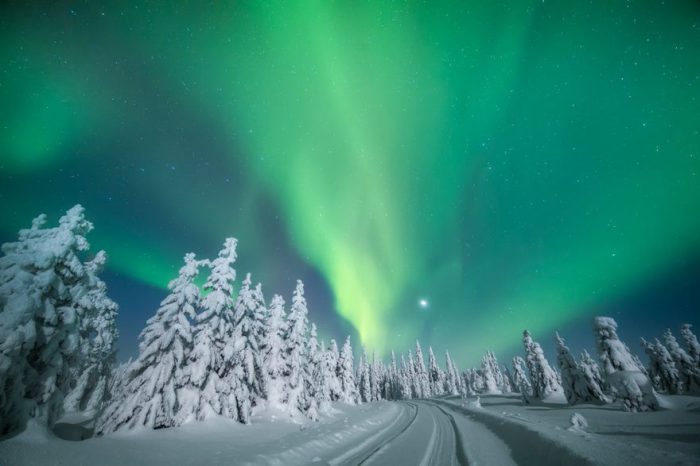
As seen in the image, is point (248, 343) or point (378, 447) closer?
point (378, 447)

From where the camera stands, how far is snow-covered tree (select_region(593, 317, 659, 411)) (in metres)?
24.8

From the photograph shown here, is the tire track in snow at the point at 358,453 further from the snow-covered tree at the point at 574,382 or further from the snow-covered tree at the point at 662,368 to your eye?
the snow-covered tree at the point at 662,368

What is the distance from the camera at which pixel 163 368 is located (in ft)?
59.4

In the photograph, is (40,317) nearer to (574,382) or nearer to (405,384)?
(574,382)

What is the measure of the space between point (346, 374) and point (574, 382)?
42462mm

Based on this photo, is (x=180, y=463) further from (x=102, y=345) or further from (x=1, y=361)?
(x=102, y=345)

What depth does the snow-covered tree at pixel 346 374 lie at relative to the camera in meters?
60.7

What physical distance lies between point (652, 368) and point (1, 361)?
286ft

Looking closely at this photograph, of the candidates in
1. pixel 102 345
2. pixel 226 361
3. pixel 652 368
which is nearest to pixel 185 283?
pixel 226 361

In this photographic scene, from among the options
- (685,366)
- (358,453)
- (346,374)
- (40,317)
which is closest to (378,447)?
(358,453)

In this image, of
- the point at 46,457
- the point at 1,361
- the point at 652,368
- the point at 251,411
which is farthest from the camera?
the point at 652,368

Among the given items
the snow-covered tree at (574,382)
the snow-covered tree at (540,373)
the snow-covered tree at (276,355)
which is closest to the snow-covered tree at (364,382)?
the snow-covered tree at (540,373)

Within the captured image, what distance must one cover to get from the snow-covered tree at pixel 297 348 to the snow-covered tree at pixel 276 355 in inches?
26.1

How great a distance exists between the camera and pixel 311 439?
1448 centimetres
